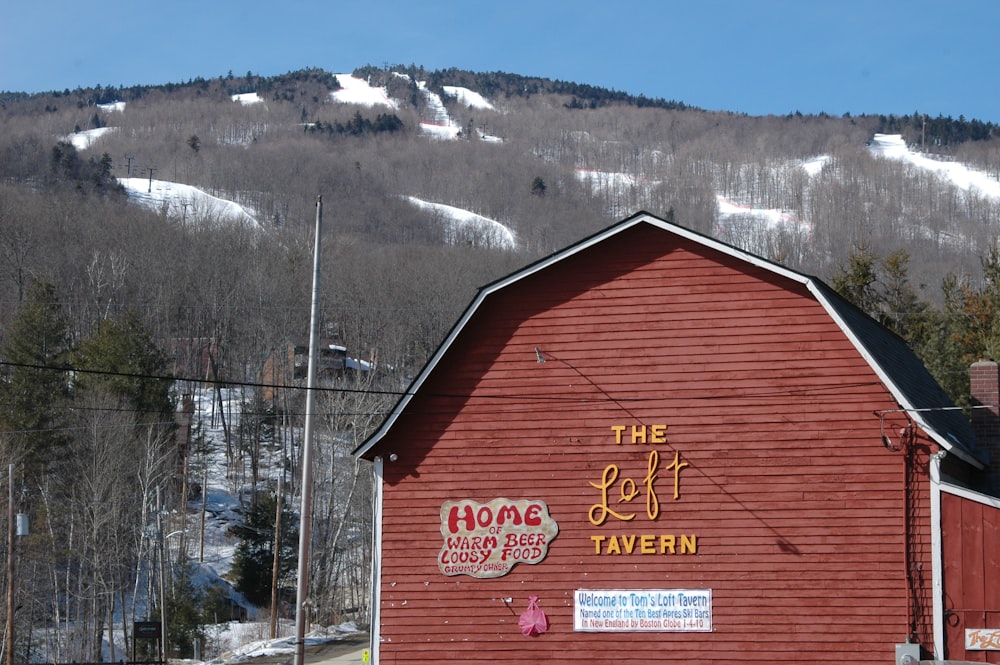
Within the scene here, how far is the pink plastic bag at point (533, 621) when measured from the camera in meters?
22.8

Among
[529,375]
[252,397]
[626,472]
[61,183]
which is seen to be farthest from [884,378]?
[61,183]

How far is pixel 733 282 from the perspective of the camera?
75.0ft

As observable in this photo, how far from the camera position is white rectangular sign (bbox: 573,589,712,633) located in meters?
22.1

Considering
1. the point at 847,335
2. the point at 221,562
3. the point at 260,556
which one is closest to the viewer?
the point at 847,335

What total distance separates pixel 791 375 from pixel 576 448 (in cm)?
420

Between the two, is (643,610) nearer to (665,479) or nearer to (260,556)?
(665,479)

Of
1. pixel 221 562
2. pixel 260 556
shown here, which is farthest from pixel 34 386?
pixel 221 562

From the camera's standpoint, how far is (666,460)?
22.8m

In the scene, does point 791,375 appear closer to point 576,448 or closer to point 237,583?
point 576,448

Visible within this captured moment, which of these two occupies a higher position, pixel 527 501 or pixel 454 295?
A: pixel 454 295

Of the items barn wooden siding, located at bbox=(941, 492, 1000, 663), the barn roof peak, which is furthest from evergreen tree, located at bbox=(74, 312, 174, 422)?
barn wooden siding, located at bbox=(941, 492, 1000, 663)

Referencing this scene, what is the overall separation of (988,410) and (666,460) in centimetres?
870

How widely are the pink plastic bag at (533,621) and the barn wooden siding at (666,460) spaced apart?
0.14 m

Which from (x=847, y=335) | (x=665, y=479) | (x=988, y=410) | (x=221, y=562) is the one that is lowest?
(x=221, y=562)
